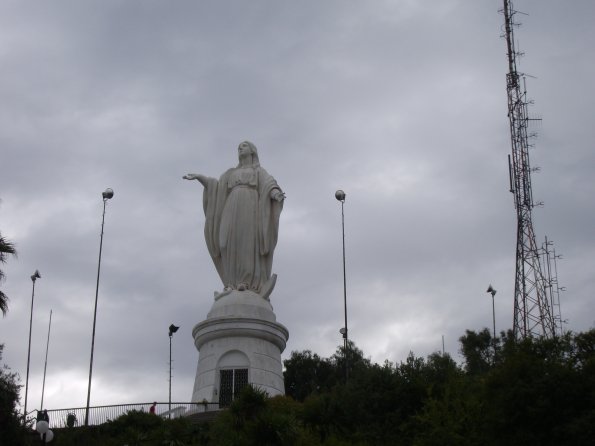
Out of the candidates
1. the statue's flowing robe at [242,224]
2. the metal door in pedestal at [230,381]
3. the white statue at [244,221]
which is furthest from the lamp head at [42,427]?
the statue's flowing robe at [242,224]

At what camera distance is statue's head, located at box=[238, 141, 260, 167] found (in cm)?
3628

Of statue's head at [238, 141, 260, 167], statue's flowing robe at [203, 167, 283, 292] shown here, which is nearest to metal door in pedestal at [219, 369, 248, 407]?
statue's flowing robe at [203, 167, 283, 292]

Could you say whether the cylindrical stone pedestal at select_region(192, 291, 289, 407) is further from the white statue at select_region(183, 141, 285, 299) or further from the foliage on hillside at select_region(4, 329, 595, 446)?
the foliage on hillside at select_region(4, 329, 595, 446)

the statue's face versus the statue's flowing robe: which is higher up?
the statue's face

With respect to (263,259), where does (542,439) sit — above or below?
below

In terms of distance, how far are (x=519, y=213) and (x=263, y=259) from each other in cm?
961

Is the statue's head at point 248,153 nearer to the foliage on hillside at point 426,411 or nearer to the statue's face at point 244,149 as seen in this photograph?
the statue's face at point 244,149

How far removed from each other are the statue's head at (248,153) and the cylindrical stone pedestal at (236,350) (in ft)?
17.0

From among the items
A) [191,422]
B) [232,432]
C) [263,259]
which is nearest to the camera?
[232,432]

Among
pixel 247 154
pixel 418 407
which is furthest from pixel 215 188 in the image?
pixel 418 407

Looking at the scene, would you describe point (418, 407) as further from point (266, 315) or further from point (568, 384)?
point (266, 315)

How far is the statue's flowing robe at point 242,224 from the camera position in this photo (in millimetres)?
34625

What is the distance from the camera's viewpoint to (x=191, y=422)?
2828 centimetres

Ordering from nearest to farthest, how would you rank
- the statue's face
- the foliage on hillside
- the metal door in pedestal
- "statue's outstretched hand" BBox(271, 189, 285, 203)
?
the foliage on hillside < the metal door in pedestal < "statue's outstretched hand" BBox(271, 189, 285, 203) < the statue's face
